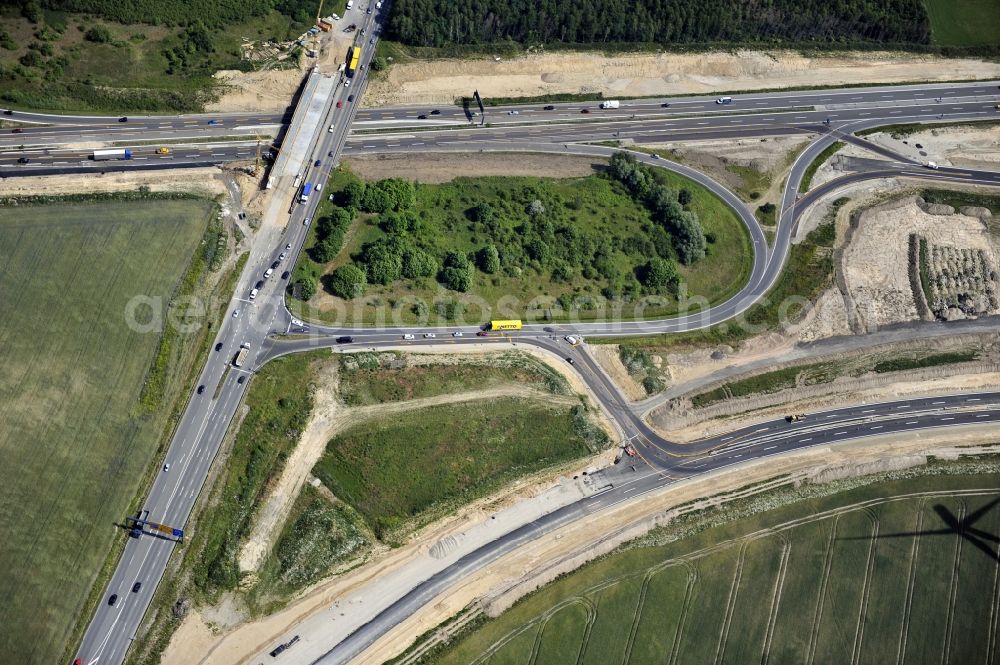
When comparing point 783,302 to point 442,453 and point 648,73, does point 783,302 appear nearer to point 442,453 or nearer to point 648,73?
point 648,73

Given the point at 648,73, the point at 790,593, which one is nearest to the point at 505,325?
the point at 790,593

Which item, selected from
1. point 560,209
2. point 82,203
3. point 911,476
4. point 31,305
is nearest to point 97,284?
point 31,305

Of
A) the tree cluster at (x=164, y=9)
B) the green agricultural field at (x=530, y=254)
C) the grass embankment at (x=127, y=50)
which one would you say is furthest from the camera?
the tree cluster at (x=164, y=9)

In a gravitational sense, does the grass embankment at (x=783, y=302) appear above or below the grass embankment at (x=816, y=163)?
below

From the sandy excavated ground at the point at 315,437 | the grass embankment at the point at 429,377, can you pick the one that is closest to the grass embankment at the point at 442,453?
the sandy excavated ground at the point at 315,437

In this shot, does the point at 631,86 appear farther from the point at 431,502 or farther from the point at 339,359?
the point at 431,502

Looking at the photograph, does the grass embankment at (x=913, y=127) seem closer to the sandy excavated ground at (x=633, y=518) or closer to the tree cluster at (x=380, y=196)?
the sandy excavated ground at (x=633, y=518)
